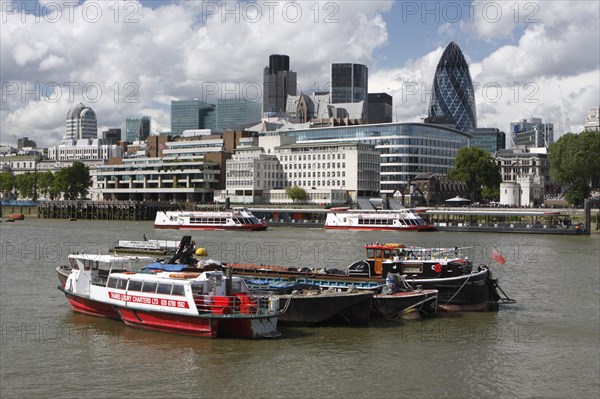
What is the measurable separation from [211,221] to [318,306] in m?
88.9

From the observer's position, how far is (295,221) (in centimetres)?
13750

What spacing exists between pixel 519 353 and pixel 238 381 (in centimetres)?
1287

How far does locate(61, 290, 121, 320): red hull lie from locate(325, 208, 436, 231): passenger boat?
7934cm

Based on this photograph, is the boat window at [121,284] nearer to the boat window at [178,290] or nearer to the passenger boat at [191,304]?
the passenger boat at [191,304]

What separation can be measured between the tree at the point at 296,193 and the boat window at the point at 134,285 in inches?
5528

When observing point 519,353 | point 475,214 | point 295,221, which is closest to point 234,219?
point 295,221

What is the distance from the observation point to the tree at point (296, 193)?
178 metres

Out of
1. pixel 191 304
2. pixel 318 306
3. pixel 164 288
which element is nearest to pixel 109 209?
pixel 164 288

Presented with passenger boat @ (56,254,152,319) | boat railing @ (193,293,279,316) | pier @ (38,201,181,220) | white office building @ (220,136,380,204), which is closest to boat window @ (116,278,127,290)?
passenger boat @ (56,254,152,319)

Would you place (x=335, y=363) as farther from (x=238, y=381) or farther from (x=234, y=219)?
(x=234, y=219)

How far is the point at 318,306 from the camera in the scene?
1469 inches

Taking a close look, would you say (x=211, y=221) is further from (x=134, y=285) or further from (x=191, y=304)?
(x=191, y=304)

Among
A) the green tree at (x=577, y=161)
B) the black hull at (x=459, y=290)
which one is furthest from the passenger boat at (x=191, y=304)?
the green tree at (x=577, y=161)

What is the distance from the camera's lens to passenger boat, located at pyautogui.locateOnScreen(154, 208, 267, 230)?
400 ft
